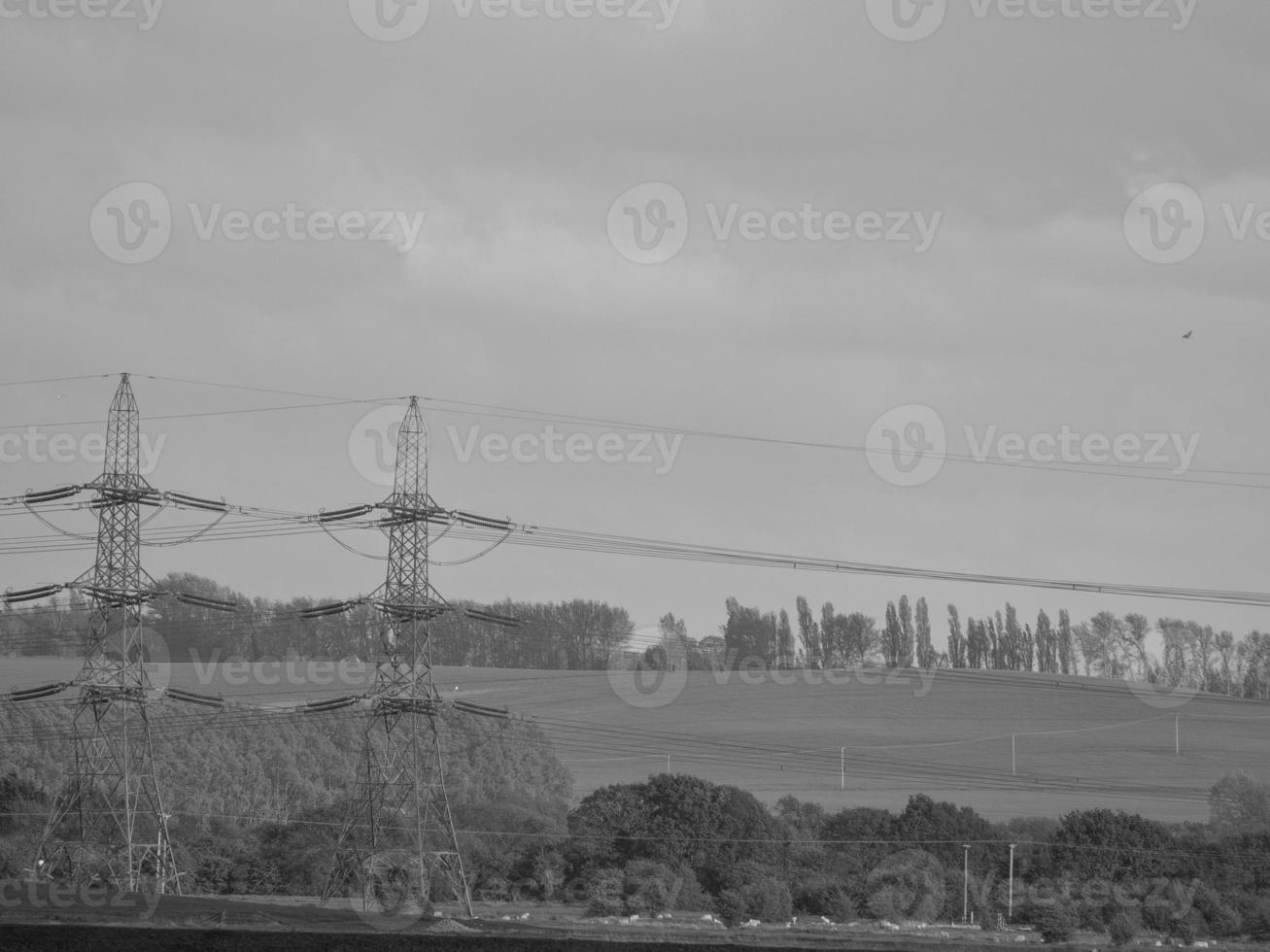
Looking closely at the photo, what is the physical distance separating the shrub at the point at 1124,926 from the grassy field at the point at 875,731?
92.7 feet

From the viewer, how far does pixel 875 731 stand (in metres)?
116

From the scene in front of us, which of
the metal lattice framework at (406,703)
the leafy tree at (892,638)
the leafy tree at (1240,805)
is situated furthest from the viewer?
the leafy tree at (892,638)

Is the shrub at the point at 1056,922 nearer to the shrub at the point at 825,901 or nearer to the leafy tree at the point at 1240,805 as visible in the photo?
the shrub at the point at 825,901

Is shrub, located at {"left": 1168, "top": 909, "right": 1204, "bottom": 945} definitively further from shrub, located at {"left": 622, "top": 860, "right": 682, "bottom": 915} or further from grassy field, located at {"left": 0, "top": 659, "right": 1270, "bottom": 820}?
grassy field, located at {"left": 0, "top": 659, "right": 1270, "bottom": 820}

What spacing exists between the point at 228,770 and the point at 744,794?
122ft

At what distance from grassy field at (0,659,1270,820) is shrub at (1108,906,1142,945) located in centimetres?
2826

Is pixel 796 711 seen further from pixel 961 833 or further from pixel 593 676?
pixel 961 833

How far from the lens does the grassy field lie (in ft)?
329

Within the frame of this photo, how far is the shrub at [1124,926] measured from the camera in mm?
59375

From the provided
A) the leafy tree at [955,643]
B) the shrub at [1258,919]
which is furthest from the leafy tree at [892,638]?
the shrub at [1258,919]

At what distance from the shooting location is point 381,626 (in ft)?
195

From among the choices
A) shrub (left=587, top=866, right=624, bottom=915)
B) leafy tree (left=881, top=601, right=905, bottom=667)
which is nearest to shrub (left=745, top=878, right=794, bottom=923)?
shrub (left=587, top=866, right=624, bottom=915)

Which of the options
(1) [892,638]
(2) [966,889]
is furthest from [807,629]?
(2) [966,889]

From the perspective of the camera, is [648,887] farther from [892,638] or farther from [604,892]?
[892,638]
